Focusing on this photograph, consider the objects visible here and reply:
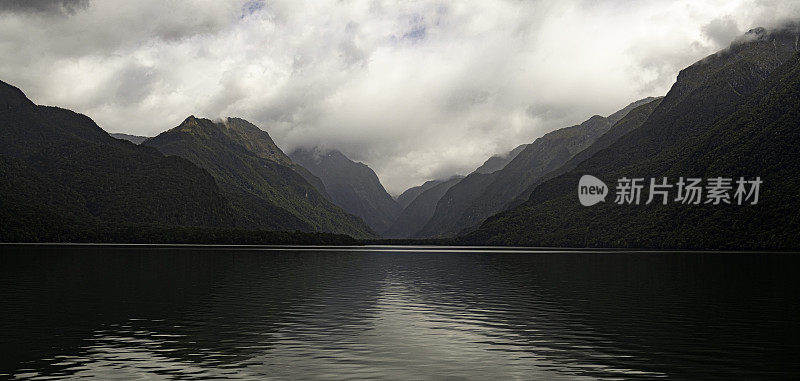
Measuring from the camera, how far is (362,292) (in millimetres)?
99938

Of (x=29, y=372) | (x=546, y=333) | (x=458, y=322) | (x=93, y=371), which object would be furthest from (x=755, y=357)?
(x=29, y=372)

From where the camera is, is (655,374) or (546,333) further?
(546,333)

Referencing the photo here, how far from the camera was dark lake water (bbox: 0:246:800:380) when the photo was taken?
41031 mm

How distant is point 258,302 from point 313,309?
10.6 m

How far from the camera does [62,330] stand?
56.4m

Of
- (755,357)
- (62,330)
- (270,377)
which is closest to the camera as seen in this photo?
(270,377)

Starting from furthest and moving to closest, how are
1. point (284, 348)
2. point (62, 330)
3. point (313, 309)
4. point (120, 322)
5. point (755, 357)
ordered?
point (313, 309), point (120, 322), point (62, 330), point (284, 348), point (755, 357)

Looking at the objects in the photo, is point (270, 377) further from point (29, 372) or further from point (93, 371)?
point (29, 372)

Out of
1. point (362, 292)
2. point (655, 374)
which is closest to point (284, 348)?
point (655, 374)

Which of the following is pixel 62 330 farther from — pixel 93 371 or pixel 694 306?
pixel 694 306

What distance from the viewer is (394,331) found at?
58.5m

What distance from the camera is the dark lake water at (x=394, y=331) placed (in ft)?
135

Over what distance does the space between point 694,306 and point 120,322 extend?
2537 inches

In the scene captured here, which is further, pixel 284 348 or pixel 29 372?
pixel 284 348
